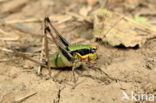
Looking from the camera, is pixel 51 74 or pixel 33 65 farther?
pixel 33 65

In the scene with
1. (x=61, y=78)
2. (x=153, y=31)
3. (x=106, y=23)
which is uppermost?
(x=106, y=23)

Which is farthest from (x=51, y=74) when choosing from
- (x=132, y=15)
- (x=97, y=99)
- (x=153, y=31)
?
(x=132, y=15)

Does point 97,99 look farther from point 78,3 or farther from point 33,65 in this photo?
point 78,3

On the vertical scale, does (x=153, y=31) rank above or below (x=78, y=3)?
below

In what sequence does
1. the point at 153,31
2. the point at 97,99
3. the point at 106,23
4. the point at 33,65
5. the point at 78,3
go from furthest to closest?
the point at 78,3 < the point at 106,23 < the point at 153,31 < the point at 33,65 < the point at 97,99

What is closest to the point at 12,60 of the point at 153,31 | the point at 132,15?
the point at 153,31

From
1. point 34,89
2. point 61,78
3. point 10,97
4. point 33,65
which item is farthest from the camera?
point 33,65

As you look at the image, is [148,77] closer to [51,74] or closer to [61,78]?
[61,78]
